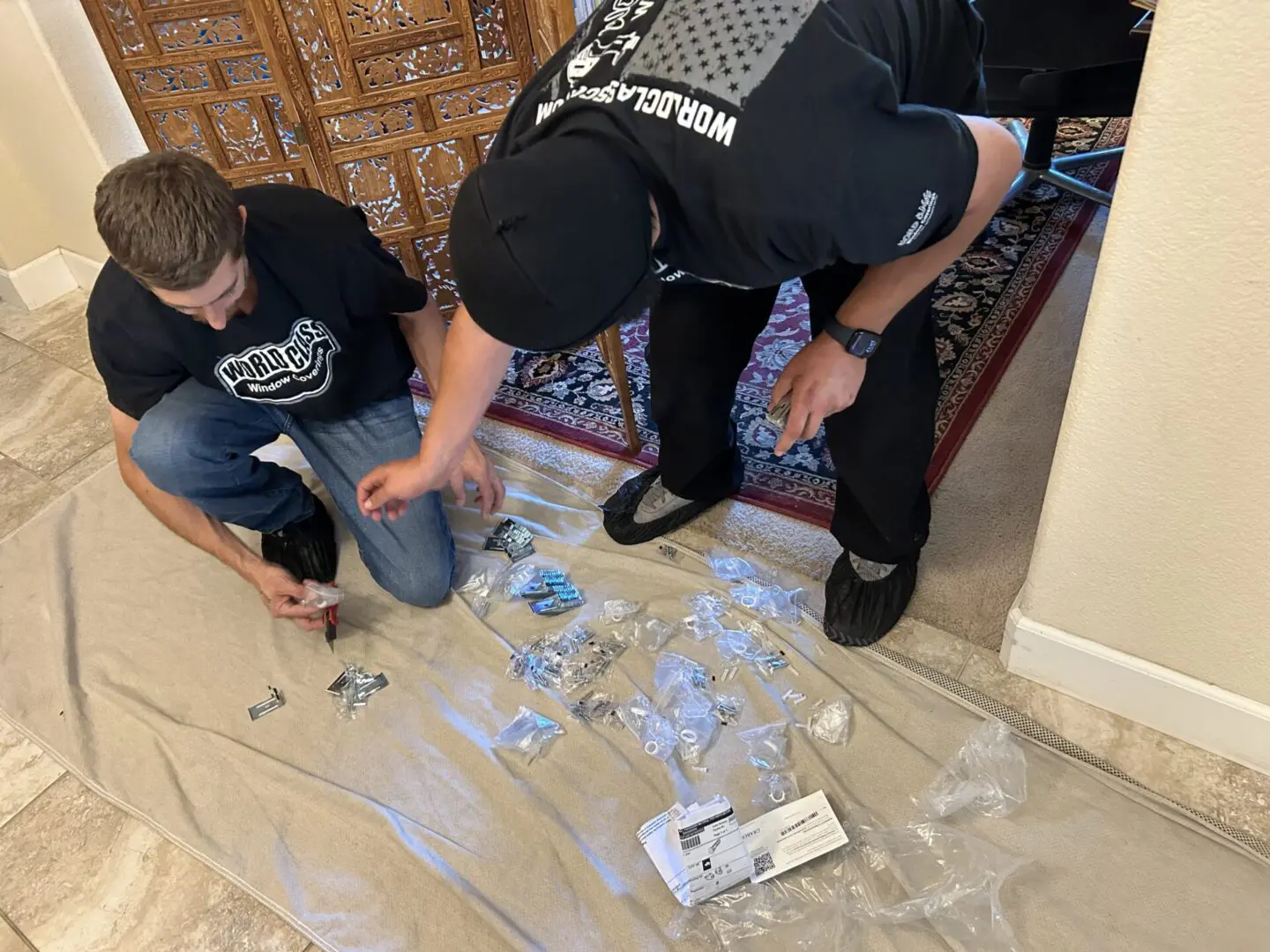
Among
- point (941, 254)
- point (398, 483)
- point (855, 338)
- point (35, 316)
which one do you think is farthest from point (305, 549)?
point (35, 316)

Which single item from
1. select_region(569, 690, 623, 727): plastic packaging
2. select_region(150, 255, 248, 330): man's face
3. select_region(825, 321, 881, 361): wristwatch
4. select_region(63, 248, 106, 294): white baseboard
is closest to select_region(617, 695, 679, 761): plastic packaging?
select_region(569, 690, 623, 727): plastic packaging

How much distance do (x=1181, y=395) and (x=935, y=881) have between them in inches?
23.4

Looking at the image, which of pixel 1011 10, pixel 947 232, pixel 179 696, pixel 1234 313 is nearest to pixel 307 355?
pixel 179 696

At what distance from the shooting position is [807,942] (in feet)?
3.21

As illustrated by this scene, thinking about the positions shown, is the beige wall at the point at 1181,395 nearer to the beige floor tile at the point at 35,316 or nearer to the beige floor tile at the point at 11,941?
the beige floor tile at the point at 11,941

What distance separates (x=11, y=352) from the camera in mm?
2154

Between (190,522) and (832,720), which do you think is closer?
(832,720)

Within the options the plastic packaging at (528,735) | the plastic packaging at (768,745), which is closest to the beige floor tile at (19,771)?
the plastic packaging at (528,735)

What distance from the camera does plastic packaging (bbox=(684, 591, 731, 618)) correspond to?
132cm

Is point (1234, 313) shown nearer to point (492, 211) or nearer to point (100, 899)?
point (492, 211)

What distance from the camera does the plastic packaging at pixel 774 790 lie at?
1.10 m

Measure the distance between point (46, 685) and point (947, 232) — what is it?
1.46 metres

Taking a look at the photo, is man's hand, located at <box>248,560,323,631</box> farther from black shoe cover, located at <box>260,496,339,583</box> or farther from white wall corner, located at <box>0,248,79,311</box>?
white wall corner, located at <box>0,248,79,311</box>

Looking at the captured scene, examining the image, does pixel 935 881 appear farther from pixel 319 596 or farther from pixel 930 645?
pixel 319 596
